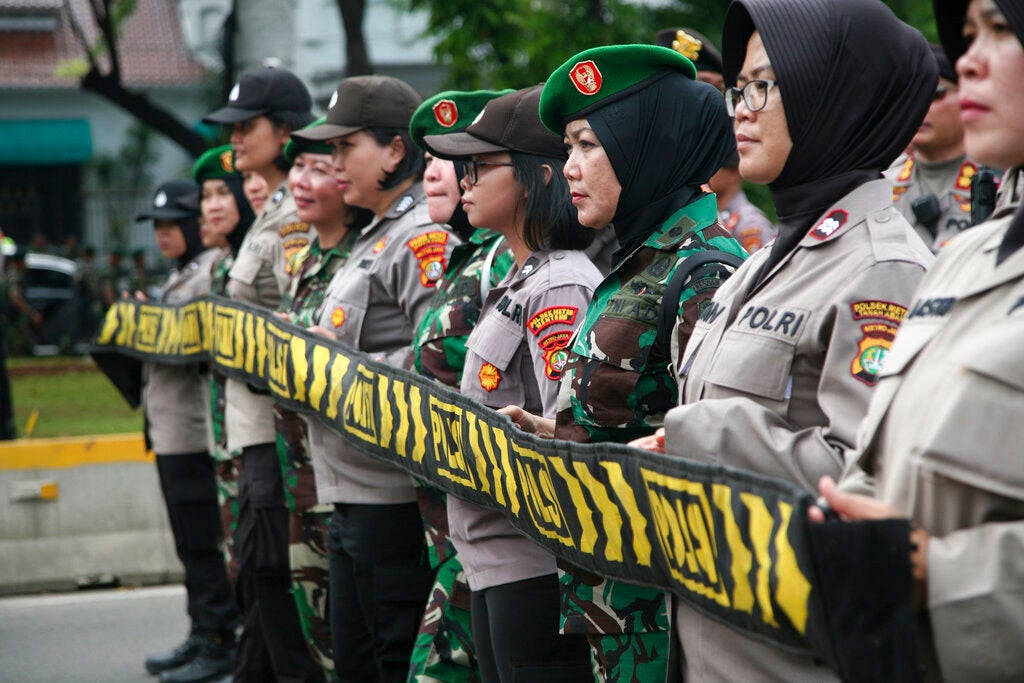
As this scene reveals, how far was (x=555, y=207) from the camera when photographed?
3750 mm

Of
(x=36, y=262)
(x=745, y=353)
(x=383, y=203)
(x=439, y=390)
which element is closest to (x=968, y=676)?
(x=745, y=353)

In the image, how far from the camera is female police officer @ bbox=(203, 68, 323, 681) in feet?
18.5

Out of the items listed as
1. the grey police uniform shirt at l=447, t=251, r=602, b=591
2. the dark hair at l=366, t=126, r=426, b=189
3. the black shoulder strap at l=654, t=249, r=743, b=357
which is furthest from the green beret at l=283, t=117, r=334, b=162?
the black shoulder strap at l=654, t=249, r=743, b=357

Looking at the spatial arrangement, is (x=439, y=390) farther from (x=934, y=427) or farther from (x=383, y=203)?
(x=934, y=427)

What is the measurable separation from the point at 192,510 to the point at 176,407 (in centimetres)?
53

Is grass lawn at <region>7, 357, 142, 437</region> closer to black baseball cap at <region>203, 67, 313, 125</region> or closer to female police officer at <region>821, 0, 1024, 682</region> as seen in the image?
black baseball cap at <region>203, 67, 313, 125</region>

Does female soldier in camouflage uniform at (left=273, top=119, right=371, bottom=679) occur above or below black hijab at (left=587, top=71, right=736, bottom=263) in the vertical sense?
below

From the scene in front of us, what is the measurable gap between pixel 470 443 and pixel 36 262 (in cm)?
1891

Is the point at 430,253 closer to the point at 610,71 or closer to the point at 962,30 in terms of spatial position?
the point at 610,71

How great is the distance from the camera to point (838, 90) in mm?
2518

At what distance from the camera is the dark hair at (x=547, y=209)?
372 centimetres

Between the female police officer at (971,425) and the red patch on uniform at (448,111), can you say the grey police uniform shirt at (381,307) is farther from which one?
the female police officer at (971,425)

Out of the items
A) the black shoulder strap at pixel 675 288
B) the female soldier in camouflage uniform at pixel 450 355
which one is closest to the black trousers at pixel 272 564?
the female soldier in camouflage uniform at pixel 450 355

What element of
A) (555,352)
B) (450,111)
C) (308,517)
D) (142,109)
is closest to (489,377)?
(555,352)
